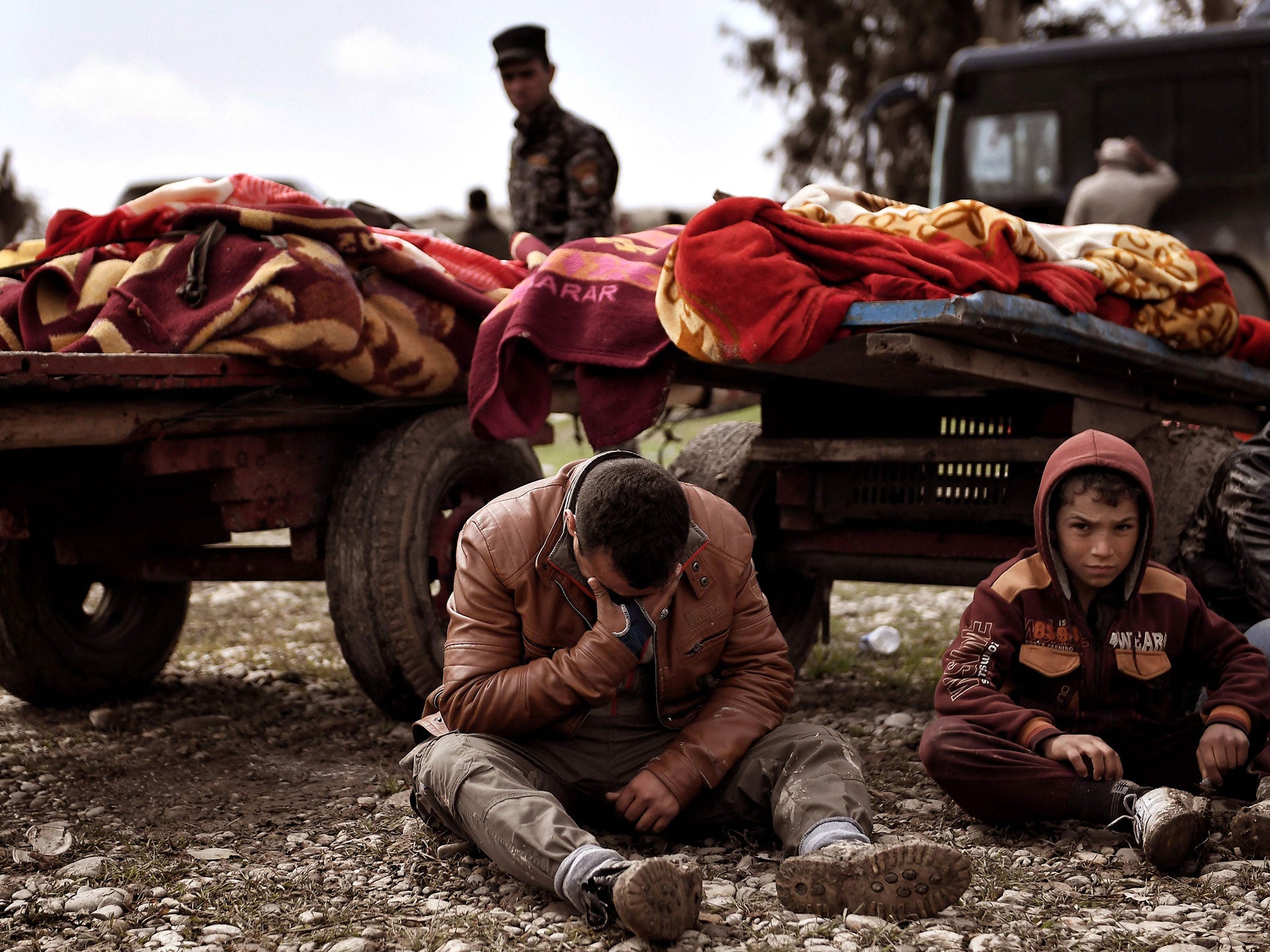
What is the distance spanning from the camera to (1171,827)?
8.39 feet

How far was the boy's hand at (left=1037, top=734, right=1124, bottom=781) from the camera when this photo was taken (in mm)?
2795

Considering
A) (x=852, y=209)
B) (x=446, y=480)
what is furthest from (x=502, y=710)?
(x=852, y=209)

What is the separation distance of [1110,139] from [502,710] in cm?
835

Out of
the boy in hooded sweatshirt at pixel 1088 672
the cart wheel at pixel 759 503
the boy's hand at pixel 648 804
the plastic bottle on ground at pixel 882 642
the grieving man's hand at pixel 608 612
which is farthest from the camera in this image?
the plastic bottle on ground at pixel 882 642

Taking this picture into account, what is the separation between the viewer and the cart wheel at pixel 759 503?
4.56m

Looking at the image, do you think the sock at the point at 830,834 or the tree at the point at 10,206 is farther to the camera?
the tree at the point at 10,206

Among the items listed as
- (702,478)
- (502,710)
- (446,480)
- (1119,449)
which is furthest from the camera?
(702,478)

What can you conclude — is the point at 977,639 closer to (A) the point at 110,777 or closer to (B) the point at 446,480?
(B) the point at 446,480

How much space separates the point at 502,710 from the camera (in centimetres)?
274

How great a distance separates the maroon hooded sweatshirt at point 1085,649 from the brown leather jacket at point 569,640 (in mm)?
501

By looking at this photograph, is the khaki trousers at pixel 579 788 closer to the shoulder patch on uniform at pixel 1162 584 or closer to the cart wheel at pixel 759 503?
the shoulder patch on uniform at pixel 1162 584

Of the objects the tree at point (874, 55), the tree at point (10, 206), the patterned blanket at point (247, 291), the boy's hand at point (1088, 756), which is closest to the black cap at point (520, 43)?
the patterned blanket at point (247, 291)

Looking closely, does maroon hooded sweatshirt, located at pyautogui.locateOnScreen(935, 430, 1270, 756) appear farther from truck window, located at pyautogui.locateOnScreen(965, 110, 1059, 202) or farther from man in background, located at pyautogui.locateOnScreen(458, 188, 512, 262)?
truck window, located at pyautogui.locateOnScreen(965, 110, 1059, 202)

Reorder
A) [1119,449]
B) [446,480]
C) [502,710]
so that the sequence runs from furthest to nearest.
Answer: [446,480]
[1119,449]
[502,710]
